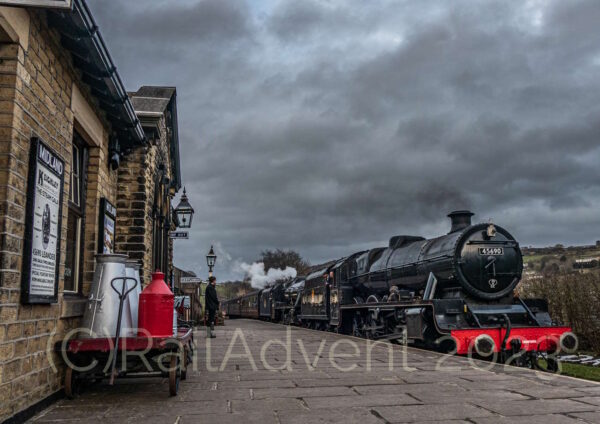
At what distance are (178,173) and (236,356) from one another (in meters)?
10.1

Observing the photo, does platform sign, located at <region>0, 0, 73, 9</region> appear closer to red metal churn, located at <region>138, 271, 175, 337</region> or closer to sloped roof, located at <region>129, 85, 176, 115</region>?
red metal churn, located at <region>138, 271, 175, 337</region>

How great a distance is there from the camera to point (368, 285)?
49.2ft

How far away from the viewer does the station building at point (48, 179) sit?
3.94 meters

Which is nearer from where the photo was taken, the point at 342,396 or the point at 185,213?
the point at 342,396

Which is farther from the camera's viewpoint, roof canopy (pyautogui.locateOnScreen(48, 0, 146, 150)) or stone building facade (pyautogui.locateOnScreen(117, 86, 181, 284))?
stone building facade (pyautogui.locateOnScreen(117, 86, 181, 284))

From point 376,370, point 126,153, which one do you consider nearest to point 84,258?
point 126,153

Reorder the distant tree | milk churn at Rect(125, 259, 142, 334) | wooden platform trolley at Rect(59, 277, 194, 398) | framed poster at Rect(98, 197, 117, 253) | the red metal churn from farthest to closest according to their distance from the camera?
the distant tree, framed poster at Rect(98, 197, 117, 253), milk churn at Rect(125, 259, 142, 334), the red metal churn, wooden platform trolley at Rect(59, 277, 194, 398)

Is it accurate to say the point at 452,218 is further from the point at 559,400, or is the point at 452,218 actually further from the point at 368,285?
the point at 559,400

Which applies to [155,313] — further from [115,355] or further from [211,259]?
[211,259]

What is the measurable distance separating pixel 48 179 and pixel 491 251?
29.3 feet

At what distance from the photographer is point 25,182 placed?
13.8ft

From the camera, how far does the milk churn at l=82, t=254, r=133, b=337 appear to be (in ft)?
17.5

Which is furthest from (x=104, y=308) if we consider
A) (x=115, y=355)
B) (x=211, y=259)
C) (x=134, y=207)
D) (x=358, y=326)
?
(x=211, y=259)

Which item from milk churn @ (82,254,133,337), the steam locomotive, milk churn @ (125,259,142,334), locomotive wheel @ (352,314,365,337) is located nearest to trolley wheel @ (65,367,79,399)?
milk churn @ (82,254,133,337)
